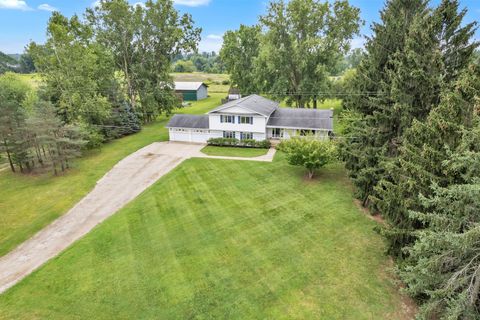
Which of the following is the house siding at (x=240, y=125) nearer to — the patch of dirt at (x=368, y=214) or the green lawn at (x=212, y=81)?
the patch of dirt at (x=368, y=214)

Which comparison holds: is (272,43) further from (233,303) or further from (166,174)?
(233,303)

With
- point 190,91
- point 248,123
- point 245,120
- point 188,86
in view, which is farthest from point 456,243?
point 188,86

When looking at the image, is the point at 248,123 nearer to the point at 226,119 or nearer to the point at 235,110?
the point at 235,110

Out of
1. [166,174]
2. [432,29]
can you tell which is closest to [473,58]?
[432,29]

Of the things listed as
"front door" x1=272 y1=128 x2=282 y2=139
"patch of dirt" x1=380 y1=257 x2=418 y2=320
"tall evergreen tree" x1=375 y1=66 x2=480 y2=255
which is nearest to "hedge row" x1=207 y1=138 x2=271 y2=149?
"front door" x1=272 y1=128 x2=282 y2=139

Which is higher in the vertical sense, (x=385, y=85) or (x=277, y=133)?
(x=385, y=85)

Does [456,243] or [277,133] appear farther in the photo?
[277,133]

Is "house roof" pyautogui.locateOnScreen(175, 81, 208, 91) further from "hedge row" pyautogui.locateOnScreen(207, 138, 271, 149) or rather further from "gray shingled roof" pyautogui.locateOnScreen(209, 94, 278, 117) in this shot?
"hedge row" pyautogui.locateOnScreen(207, 138, 271, 149)
